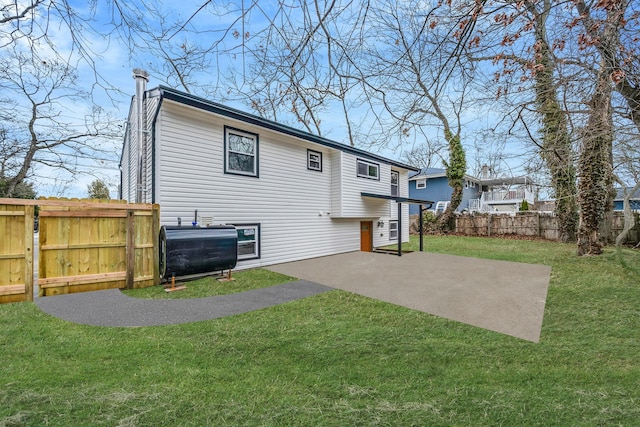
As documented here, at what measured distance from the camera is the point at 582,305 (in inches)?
190

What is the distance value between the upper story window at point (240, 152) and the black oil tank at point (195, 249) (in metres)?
2.07

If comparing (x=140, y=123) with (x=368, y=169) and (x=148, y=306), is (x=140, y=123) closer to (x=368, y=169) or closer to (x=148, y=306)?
(x=148, y=306)

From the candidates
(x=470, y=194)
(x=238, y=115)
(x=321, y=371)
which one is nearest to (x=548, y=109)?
(x=321, y=371)

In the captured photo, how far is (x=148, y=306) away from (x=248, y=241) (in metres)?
3.75

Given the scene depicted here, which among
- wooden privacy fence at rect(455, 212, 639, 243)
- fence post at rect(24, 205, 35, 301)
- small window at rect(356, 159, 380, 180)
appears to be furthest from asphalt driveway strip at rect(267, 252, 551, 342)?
wooden privacy fence at rect(455, 212, 639, 243)

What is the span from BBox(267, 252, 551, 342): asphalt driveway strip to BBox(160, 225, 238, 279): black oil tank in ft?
6.09

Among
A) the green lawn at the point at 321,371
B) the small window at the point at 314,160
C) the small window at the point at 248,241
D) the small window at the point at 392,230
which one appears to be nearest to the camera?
the green lawn at the point at 321,371

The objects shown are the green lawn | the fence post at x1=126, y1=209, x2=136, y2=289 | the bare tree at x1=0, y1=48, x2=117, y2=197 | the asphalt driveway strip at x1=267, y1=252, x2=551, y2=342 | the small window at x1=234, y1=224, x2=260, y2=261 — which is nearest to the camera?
the green lawn

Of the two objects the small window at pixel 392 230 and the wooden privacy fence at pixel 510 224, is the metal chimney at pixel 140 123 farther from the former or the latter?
the wooden privacy fence at pixel 510 224

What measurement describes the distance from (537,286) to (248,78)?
6977 mm

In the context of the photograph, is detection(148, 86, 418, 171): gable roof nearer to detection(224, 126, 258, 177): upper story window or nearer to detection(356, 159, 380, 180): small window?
detection(224, 126, 258, 177): upper story window

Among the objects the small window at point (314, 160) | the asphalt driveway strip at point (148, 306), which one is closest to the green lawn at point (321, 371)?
the asphalt driveway strip at point (148, 306)

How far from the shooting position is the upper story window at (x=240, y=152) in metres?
8.04

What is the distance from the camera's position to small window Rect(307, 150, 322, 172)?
10.4 meters
